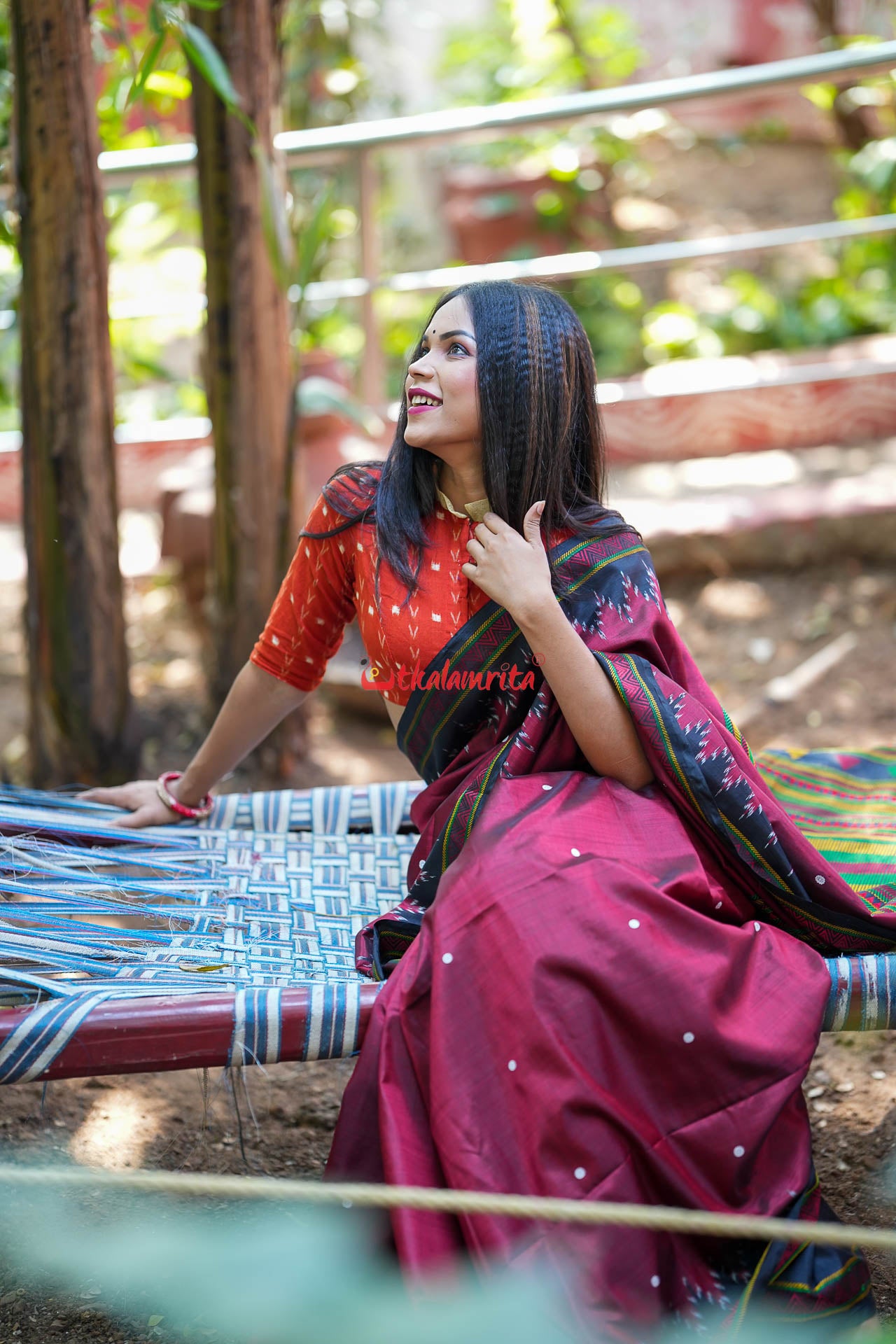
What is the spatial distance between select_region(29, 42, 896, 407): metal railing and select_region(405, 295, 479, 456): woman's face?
2.28 m

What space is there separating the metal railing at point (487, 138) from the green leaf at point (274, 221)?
853mm

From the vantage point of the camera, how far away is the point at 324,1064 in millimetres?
2523

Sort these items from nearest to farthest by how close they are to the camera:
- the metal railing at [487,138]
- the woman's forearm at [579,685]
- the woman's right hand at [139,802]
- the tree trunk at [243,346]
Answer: the woman's forearm at [579,685] < the woman's right hand at [139,802] < the tree trunk at [243,346] < the metal railing at [487,138]

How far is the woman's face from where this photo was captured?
184 cm

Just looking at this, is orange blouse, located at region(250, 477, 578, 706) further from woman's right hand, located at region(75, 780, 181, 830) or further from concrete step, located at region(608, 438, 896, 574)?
concrete step, located at region(608, 438, 896, 574)

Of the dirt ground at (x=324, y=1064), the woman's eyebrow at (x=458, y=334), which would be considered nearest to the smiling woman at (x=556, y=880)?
the woman's eyebrow at (x=458, y=334)

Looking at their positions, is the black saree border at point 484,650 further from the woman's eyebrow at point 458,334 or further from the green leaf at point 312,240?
the green leaf at point 312,240

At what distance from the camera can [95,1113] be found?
88.8 inches

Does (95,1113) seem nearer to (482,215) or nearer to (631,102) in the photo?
(631,102)

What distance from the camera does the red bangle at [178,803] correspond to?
7.40 feet

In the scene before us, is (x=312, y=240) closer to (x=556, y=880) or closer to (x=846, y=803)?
(x=846, y=803)

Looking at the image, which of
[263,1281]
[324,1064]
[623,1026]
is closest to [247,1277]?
[263,1281]
